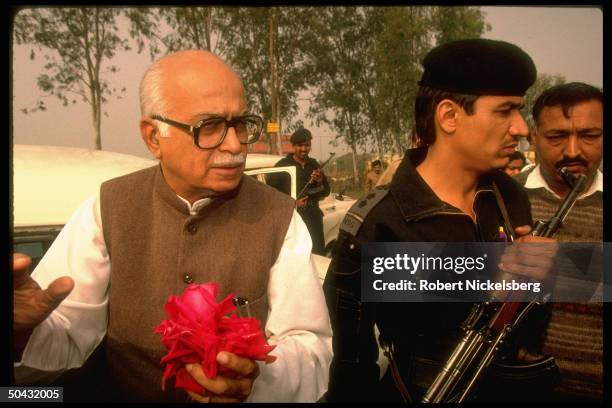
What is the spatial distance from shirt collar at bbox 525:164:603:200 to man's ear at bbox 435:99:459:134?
0.45 m

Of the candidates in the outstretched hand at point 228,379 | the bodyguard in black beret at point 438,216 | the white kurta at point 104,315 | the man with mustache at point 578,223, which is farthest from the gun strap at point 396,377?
the outstretched hand at point 228,379

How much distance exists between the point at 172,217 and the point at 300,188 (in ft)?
6.84

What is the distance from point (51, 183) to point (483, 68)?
1532 millimetres

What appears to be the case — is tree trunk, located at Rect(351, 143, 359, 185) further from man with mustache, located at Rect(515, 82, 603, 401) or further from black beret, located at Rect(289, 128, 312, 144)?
man with mustache, located at Rect(515, 82, 603, 401)

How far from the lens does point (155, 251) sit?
133 centimetres

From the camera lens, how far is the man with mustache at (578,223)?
1.48 metres

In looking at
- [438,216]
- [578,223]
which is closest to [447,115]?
[438,216]

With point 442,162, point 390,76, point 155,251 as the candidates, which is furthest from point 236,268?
point 390,76

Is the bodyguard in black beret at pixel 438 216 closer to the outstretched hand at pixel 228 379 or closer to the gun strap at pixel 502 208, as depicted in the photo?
the gun strap at pixel 502 208

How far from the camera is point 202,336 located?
101cm

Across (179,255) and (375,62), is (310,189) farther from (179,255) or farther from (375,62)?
(179,255)

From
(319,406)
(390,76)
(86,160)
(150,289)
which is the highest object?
(390,76)

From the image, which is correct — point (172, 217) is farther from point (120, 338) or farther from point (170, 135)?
point (120, 338)

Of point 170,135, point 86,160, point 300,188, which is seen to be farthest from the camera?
point 300,188
